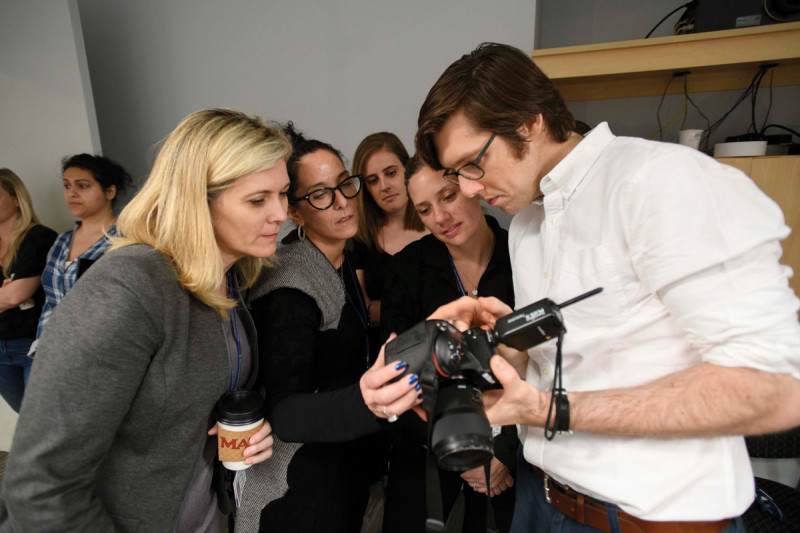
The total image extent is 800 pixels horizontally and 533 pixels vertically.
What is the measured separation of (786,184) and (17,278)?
3.87 meters

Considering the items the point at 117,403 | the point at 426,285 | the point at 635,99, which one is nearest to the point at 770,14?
the point at 635,99

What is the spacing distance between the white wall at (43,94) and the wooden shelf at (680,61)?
2.68 meters

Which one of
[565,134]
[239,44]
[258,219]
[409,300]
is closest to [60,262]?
[239,44]

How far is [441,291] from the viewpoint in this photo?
139cm

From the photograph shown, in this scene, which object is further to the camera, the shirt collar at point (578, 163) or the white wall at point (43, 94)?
the white wall at point (43, 94)

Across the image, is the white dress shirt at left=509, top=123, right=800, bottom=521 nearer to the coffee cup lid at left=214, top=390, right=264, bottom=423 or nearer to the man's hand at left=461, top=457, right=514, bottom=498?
the man's hand at left=461, top=457, right=514, bottom=498

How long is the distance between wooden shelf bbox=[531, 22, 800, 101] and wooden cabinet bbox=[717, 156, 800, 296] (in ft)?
1.27

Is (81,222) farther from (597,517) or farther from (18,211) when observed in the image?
(597,517)

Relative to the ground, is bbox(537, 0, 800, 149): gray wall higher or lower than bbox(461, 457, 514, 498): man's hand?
higher

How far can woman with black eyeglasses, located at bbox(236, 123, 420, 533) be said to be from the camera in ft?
3.10

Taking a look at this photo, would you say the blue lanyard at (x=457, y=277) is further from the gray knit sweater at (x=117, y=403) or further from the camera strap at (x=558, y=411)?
the gray knit sweater at (x=117, y=403)

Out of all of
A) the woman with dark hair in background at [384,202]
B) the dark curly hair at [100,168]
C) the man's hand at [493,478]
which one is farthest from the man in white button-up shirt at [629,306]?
the dark curly hair at [100,168]

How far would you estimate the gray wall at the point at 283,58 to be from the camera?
2.18m

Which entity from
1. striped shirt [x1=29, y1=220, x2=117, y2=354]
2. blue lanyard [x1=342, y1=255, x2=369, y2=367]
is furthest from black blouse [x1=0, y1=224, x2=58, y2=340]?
blue lanyard [x1=342, y1=255, x2=369, y2=367]
